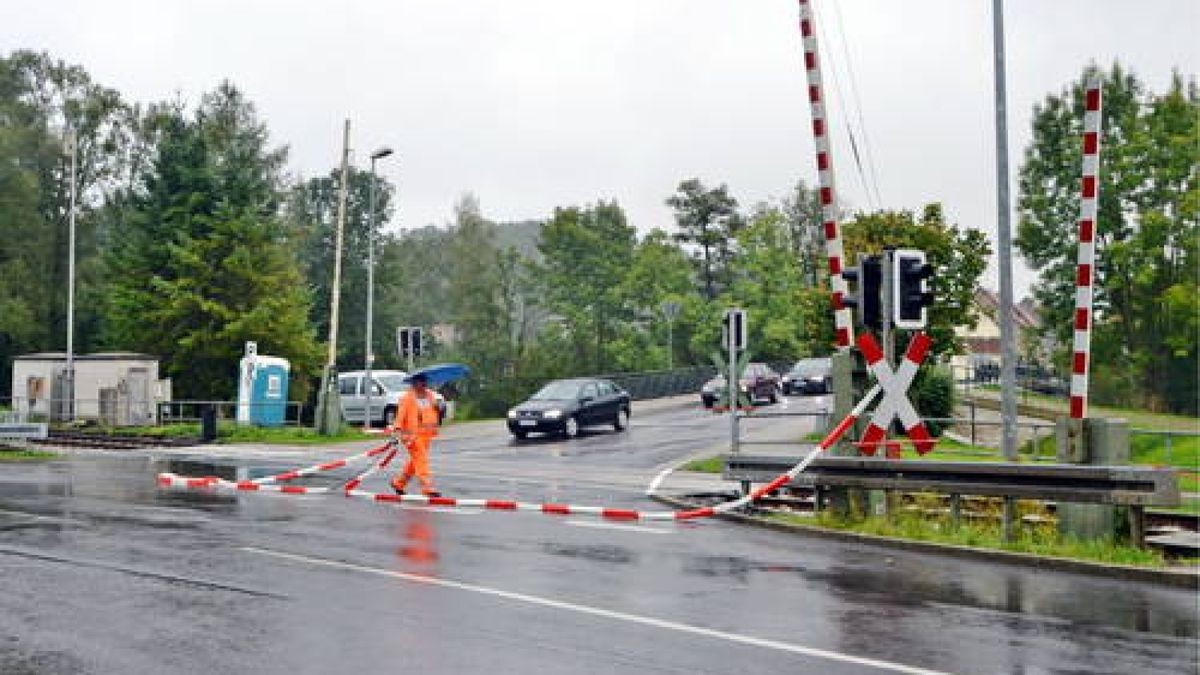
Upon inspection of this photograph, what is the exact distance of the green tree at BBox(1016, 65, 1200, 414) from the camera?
57.5 metres

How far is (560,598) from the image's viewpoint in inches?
Answer: 350

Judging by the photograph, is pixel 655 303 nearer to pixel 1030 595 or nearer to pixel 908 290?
pixel 908 290

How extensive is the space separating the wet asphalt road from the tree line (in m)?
19.8

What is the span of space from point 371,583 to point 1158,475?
6.91m

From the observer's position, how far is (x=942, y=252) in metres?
30.8

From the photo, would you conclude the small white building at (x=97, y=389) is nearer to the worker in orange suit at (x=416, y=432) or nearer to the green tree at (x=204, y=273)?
the green tree at (x=204, y=273)

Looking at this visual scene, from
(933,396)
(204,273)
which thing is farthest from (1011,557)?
(204,273)

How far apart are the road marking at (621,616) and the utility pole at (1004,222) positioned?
7.38m

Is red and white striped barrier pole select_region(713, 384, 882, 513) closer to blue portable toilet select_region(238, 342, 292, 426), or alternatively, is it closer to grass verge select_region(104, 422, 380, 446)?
grass verge select_region(104, 422, 380, 446)

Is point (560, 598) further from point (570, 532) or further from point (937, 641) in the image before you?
point (570, 532)

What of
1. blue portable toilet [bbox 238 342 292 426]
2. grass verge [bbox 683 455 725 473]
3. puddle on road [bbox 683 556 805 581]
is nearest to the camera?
puddle on road [bbox 683 556 805 581]

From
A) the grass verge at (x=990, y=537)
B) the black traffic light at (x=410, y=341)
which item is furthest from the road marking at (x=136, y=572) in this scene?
the black traffic light at (x=410, y=341)

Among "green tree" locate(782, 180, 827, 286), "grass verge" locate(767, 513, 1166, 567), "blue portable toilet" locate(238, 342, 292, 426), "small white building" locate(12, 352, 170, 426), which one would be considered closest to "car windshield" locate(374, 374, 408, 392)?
"blue portable toilet" locate(238, 342, 292, 426)

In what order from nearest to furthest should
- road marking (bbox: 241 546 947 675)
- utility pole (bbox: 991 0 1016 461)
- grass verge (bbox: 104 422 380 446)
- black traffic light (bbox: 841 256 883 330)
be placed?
road marking (bbox: 241 546 947 675), black traffic light (bbox: 841 256 883 330), utility pole (bbox: 991 0 1016 461), grass verge (bbox: 104 422 380 446)
